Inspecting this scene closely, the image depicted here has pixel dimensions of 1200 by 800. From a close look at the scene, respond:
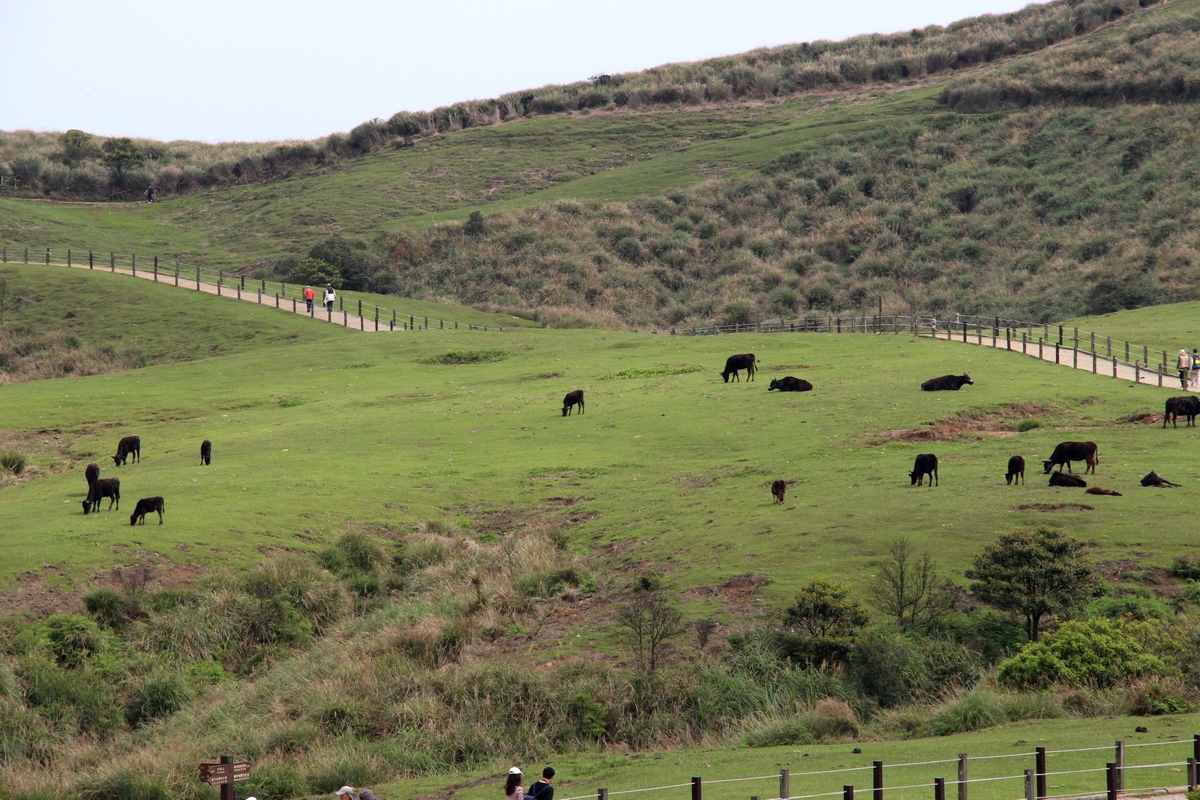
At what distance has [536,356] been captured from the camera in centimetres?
6172

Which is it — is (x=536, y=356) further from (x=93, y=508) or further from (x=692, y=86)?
(x=692, y=86)

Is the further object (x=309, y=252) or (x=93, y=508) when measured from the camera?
(x=309, y=252)

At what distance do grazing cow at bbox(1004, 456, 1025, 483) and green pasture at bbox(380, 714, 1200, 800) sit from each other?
44.6 feet

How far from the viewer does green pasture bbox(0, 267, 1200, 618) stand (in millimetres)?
29250

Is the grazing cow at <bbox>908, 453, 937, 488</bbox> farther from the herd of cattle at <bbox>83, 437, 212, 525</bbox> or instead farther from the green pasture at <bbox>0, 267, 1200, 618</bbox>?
the herd of cattle at <bbox>83, 437, 212, 525</bbox>

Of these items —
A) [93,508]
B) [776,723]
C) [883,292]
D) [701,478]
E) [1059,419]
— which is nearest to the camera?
[776,723]

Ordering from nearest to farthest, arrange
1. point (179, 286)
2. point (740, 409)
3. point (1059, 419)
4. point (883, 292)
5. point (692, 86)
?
1. point (1059, 419)
2. point (740, 409)
3. point (179, 286)
4. point (883, 292)
5. point (692, 86)

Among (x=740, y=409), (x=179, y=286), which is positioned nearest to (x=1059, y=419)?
(x=740, y=409)

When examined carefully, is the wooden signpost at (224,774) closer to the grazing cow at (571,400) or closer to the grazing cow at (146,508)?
the grazing cow at (146,508)

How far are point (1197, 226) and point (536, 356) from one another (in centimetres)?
4913

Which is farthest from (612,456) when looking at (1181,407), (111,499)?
(1181,407)

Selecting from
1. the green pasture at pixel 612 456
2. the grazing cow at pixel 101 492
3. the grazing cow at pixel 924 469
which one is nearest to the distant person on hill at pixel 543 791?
the green pasture at pixel 612 456

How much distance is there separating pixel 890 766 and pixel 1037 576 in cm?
845

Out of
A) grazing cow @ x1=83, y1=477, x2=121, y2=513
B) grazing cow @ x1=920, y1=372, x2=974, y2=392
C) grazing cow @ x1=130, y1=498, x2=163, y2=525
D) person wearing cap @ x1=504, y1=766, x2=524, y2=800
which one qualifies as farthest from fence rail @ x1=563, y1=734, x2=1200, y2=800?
grazing cow @ x1=920, y1=372, x2=974, y2=392
